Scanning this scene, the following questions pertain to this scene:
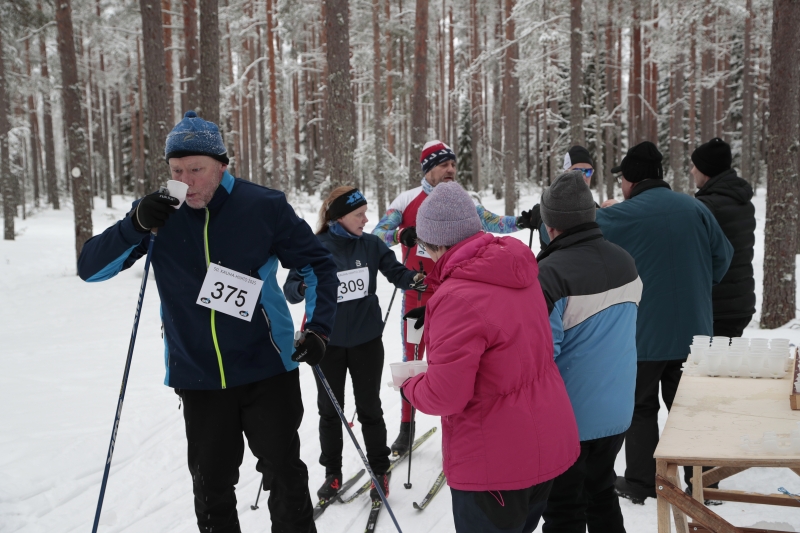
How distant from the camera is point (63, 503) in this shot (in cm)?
414

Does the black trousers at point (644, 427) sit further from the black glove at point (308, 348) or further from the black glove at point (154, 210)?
the black glove at point (154, 210)

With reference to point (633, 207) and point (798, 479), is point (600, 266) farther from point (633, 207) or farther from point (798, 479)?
point (798, 479)

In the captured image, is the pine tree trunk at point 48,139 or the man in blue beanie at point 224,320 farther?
the pine tree trunk at point 48,139

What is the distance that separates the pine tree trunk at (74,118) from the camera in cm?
1334

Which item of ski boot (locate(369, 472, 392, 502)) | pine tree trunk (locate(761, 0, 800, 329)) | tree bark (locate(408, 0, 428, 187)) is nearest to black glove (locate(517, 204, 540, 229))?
ski boot (locate(369, 472, 392, 502))

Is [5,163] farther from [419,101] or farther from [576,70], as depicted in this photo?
[576,70]

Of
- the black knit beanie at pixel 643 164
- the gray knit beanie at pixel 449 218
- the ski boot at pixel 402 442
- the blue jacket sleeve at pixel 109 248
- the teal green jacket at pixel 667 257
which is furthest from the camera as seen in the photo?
the ski boot at pixel 402 442

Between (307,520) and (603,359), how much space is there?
162 cm

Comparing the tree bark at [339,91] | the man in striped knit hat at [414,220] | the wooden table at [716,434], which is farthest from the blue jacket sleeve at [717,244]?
the tree bark at [339,91]

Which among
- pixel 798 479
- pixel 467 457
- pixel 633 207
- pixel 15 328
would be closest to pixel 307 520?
pixel 467 457

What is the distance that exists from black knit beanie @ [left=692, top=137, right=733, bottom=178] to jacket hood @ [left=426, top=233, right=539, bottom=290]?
288 centimetres

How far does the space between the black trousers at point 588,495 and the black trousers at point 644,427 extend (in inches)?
43.6

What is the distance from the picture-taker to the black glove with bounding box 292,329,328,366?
2787mm

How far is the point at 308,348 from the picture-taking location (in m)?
2.79
